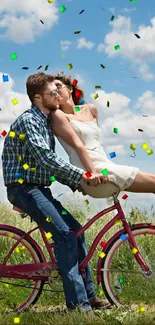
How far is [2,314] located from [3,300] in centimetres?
88

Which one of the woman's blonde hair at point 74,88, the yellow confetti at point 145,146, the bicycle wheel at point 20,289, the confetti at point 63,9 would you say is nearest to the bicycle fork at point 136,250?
the yellow confetti at point 145,146

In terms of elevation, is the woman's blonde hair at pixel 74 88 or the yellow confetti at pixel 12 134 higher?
the woman's blonde hair at pixel 74 88

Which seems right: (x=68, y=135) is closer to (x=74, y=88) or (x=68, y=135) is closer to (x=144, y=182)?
(x=74, y=88)

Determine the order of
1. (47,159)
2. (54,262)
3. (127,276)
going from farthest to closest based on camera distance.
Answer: (127,276) → (54,262) → (47,159)

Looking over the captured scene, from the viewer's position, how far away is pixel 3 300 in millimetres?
6773

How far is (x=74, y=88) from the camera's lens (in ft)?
19.6

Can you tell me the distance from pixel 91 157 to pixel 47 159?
42 centimetres

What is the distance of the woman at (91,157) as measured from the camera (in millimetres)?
5465

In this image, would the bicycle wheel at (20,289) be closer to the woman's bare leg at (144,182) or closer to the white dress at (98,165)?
the white dress at (98,165)

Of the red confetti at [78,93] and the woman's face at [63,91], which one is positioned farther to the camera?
the red confetti at [78,93]

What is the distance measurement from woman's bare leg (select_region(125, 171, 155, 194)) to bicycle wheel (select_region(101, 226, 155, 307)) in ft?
1.74

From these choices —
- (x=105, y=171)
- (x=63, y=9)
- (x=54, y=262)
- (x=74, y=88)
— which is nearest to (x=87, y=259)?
(x=54, y=262)

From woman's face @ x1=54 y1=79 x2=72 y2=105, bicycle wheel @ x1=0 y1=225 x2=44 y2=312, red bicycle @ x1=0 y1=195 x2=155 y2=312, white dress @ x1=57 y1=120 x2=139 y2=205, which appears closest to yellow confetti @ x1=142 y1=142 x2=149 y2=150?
white dress @ x1=57 y1=120 x2=139 y2=205

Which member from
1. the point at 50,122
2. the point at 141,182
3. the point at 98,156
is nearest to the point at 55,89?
the point at 50,122
